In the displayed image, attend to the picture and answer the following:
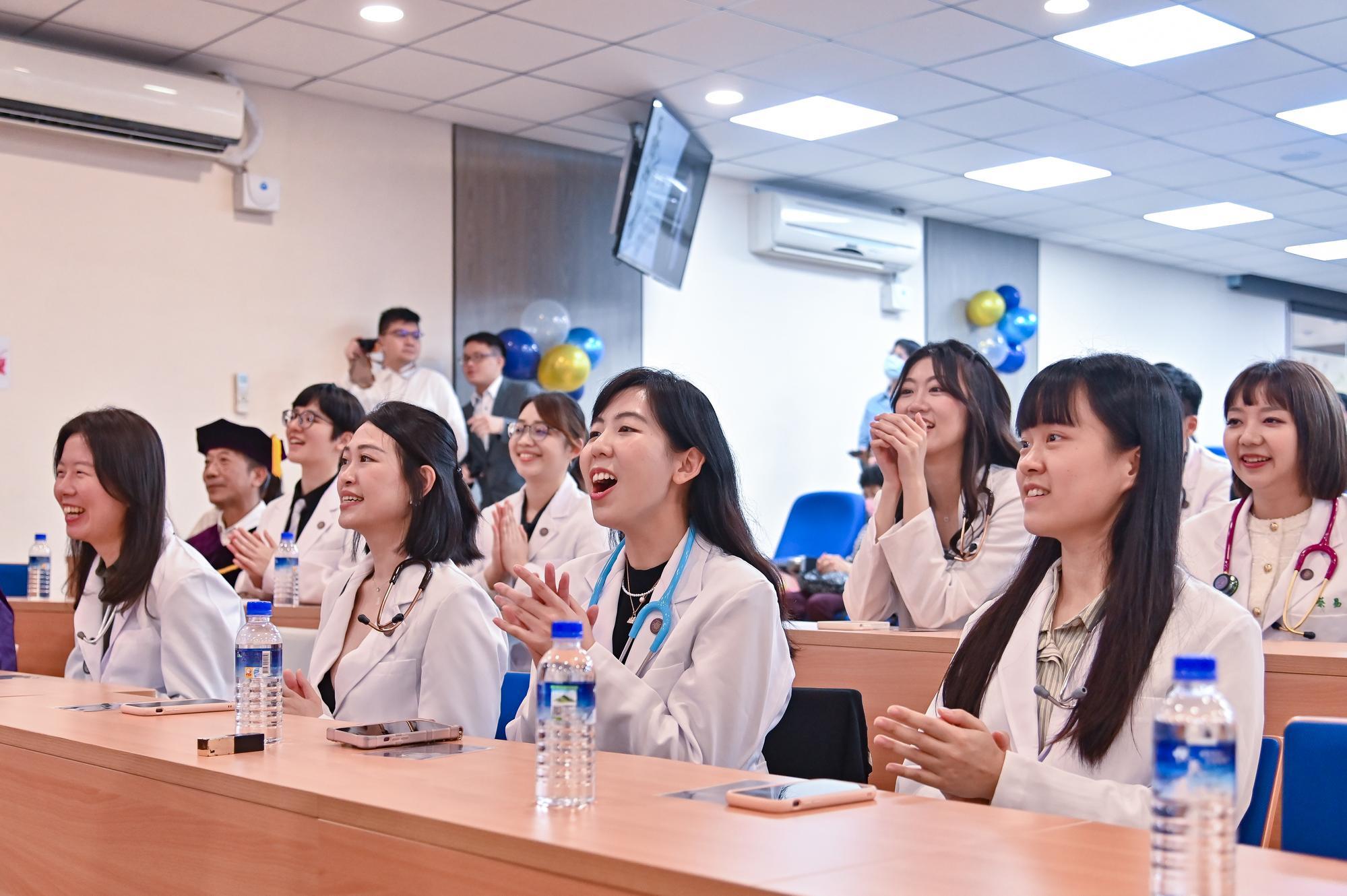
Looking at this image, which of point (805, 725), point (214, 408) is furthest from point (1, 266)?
point (805, 725)

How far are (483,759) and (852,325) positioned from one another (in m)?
8.47

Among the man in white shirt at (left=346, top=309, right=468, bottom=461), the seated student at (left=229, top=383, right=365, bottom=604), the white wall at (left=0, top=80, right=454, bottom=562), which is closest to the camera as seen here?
the seated student at (left=229, top=383, right=365, bottom=604)

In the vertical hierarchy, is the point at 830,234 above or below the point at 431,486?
above

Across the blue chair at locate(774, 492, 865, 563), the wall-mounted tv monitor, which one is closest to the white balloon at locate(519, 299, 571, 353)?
the wall-mounted tv monitor

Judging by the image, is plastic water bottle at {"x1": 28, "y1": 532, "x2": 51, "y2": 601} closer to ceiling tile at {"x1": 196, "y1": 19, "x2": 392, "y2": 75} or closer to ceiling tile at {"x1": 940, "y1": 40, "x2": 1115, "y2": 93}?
ceiling tile at {"x1": 196, "y1": 19, "x2": 392, "y2": 75}

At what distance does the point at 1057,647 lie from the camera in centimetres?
218

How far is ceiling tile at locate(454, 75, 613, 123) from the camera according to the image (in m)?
7.14

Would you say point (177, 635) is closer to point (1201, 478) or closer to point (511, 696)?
point (511, 696)

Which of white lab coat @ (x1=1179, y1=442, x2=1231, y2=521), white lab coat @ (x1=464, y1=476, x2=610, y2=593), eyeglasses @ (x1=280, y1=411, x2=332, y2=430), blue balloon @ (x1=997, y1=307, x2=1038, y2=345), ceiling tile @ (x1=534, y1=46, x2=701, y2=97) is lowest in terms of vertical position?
white lab coat @ (x1=464, y1=476, x2=610, y2=593)

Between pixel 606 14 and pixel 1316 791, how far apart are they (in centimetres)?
500

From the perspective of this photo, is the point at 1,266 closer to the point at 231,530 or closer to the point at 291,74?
the point at 291,74

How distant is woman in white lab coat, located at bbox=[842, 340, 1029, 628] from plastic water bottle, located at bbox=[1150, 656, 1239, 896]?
2.42 m

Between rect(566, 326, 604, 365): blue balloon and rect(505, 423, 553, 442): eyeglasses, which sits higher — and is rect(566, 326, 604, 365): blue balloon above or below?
above

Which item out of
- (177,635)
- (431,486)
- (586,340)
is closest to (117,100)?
(586,340)
